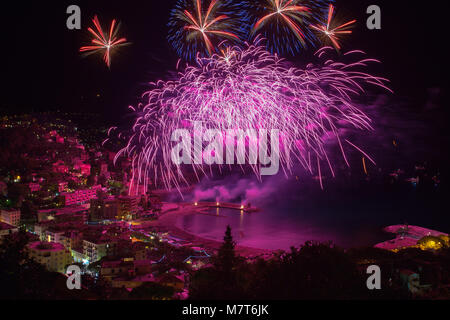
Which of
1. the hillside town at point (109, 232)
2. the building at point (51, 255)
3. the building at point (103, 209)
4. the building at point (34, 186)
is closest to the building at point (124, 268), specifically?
the hillside town at point (109, 232)

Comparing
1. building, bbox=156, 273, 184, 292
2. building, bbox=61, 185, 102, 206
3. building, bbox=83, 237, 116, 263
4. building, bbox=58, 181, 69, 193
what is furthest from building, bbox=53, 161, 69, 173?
→ building, bbox=156, 273, 184, 292

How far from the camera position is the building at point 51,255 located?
5773mm

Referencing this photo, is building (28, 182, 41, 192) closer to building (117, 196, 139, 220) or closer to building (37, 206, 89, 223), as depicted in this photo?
building (37, 206, 89, 223)

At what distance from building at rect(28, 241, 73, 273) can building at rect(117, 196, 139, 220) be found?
480cm

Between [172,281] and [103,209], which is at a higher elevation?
[103,209]

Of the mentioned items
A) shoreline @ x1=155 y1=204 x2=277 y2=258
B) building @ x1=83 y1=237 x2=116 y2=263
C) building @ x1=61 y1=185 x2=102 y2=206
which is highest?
building @ x1=61 y1=185 x2=102 y2=206

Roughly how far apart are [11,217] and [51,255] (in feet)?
10.2

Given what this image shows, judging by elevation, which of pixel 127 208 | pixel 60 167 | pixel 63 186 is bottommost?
pixel 127 208

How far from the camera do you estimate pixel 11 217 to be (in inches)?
327

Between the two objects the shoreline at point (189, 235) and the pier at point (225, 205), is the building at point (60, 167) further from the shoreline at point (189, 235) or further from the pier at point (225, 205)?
the pier at point (225, 205)

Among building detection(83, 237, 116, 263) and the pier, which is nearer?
building detection(83, 237, 116, 263)

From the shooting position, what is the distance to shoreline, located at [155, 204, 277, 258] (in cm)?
793

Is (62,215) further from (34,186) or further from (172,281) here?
(172,281)

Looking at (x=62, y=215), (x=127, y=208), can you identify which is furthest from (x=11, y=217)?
(x=127, y=208)
